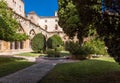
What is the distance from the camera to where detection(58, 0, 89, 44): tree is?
2727 centimetres

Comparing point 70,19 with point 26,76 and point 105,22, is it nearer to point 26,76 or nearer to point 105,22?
point 26,76

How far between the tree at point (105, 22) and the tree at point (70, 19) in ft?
50.0

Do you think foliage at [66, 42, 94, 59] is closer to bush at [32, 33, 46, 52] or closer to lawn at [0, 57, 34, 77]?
lawn at [0, 57, 34, 77]

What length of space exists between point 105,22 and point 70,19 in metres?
17.1

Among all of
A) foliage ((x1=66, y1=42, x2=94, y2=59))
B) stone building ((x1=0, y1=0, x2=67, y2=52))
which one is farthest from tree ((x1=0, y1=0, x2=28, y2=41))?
foliage ((x1=66, y1=42, x2=94, y2=59))

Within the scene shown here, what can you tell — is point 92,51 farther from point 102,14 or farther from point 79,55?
point 102,14

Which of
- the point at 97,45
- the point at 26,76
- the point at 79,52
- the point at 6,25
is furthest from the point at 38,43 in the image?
the point at 26,76

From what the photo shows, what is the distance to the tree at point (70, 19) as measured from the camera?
2727cm

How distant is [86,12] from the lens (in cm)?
1085

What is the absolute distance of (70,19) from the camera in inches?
1090

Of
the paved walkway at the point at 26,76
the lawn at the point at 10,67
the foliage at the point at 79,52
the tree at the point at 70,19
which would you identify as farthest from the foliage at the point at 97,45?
the paved walkway at the point at 26,76

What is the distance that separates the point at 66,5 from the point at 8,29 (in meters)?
13.1

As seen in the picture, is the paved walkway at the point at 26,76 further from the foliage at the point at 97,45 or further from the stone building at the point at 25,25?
the foliage at the point at 97,45

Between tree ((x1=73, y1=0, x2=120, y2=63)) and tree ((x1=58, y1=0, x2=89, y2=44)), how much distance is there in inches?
600
